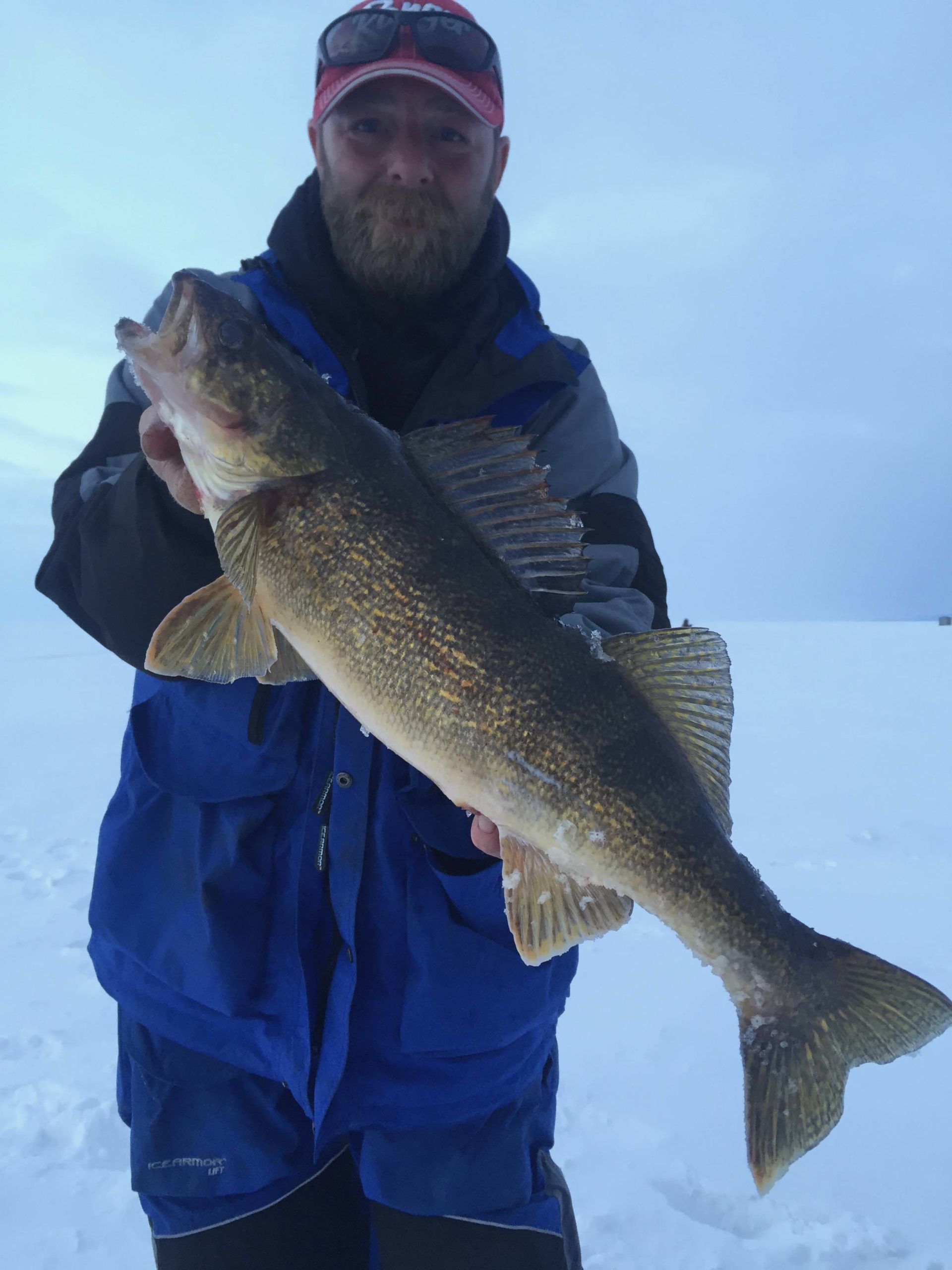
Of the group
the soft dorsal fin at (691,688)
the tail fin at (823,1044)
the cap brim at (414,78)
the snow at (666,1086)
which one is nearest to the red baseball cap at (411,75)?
the cap brim at (414,78)

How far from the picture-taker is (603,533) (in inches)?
99.5

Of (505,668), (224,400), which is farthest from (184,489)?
(505,668)

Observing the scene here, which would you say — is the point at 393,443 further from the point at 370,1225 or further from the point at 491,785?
the point at 370,1225

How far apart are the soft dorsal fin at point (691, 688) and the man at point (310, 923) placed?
0.19 metres

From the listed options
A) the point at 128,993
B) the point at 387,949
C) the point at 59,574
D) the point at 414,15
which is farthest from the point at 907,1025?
the point at 414,15

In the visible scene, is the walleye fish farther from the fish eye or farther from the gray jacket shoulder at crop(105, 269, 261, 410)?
the gray jacket shoulder at crop(105, 269, 261, 410)

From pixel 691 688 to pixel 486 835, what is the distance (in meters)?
0.63

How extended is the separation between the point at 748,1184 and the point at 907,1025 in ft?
4.95

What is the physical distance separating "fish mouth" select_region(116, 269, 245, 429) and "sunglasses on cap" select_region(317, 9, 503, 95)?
132cm

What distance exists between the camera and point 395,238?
2.63m

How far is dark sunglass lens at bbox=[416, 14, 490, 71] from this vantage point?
8.71ft

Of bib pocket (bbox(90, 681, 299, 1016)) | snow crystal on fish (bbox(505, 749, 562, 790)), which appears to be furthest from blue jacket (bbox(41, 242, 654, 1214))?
snow crystal on fish (bbox(505, 749, 562, 790))

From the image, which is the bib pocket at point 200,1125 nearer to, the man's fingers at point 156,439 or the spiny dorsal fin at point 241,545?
the spiny dorsal fin at point 241,545

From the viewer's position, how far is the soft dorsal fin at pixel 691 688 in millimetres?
1922
